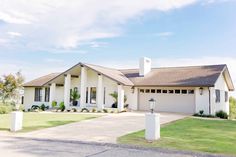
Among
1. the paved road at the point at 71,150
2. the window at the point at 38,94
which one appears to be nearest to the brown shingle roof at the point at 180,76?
the window at the point at 38,94

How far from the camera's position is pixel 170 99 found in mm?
26062

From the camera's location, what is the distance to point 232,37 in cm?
2405

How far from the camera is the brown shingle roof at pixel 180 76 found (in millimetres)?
24237

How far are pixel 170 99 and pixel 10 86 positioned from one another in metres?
23.3

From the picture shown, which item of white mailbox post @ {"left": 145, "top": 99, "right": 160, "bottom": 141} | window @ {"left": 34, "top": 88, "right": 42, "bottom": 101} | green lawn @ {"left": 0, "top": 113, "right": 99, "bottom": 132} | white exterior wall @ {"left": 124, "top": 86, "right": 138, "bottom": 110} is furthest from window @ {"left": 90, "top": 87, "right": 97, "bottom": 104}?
white mailbox post @ {"left": 145, "top": 99, "right": 160, "bottom": 141}

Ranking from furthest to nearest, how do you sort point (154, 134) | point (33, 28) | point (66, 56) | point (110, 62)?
point (110, 62)
point (66, 56)
point (33, 28)
point (154, 134)

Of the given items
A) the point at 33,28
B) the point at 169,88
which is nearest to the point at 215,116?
the point at 169,88

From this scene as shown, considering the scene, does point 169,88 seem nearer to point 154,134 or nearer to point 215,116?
point 215,116

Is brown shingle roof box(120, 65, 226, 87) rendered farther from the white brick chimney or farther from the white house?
the white brick chimney

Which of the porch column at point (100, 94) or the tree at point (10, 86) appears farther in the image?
the tree at point (10, 86)

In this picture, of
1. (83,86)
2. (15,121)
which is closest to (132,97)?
(83,86)

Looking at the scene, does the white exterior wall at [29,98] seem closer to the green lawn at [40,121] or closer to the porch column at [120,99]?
the porch column at [120,99]

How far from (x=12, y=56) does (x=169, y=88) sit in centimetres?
→ 2008

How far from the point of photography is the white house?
79.6 ft
